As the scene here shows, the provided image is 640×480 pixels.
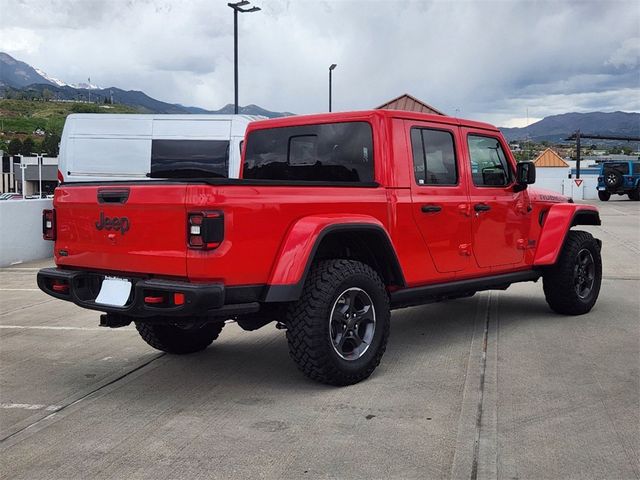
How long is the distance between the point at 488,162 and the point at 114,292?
342 cm

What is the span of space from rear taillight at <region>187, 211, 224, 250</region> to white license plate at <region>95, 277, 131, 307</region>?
1.88 ft

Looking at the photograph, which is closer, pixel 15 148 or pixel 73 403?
pixel 73 403

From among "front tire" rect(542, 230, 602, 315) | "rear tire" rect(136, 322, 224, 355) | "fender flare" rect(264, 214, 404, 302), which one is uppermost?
"fender flare" rect(264, 214, 404, 302)

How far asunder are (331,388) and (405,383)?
0.50 metres

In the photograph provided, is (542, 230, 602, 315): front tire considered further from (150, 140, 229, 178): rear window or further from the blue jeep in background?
the blue jeep in background

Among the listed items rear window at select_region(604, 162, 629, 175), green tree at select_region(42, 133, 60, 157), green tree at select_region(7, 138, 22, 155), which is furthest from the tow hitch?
green tree at select_region(7, 138, 22, 155)

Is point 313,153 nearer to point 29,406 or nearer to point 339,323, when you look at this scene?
point 339,323

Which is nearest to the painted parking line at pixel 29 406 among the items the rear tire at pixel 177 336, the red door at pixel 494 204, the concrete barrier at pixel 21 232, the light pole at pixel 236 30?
the rear tire at pixel 177 336

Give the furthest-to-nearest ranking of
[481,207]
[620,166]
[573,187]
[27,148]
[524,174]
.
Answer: [27,148] < [573,187] < [620,166] < [524,174] < [481,207]

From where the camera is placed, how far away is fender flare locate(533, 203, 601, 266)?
6453mm

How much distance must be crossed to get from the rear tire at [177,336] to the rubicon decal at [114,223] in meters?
1.11

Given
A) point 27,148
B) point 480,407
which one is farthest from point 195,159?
point 27,148

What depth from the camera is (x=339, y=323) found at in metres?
4.54

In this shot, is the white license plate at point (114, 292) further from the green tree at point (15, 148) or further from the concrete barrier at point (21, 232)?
the green tree at point (15, 148)
